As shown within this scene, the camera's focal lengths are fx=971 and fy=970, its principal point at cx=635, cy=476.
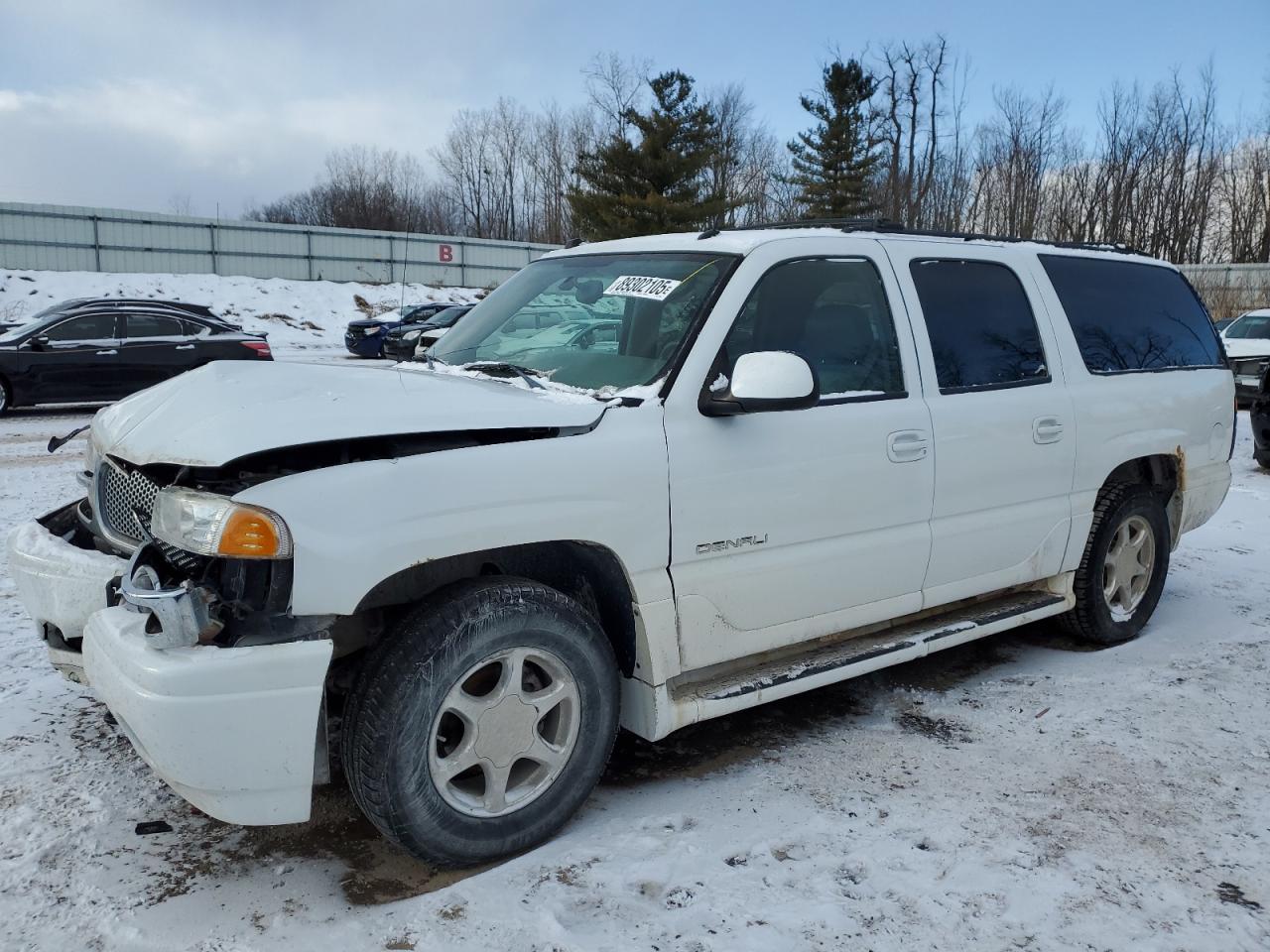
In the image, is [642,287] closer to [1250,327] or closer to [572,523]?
[572,523]

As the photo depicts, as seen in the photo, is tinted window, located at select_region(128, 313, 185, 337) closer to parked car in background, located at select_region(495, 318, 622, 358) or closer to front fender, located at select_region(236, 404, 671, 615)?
parked car in background, located at select_region(495, 318, 622, 358)

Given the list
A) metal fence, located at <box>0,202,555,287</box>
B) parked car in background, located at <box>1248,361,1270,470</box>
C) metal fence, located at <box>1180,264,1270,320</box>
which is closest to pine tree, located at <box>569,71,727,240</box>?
metal fence, located at <box>0,202,555,287</box>

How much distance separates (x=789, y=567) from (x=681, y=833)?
94 centimetres

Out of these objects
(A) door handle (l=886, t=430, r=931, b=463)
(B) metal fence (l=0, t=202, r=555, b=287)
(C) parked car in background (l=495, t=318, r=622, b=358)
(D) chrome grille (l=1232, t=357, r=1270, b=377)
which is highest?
(B) metal fence (l=0, t=202, r=555, b=287)

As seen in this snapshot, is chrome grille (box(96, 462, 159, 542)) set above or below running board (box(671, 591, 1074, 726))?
above

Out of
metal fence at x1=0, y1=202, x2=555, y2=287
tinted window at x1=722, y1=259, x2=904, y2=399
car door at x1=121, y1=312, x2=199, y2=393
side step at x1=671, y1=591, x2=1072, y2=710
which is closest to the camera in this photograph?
side step at x1=671, y1=591, x2=1072, y2=710

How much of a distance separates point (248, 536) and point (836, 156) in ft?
138

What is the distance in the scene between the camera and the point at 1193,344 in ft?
16.8

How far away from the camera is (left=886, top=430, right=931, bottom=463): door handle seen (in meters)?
3.56

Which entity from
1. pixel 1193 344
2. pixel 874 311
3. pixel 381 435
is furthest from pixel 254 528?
pixel 1193 344

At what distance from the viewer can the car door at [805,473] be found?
3098 mm

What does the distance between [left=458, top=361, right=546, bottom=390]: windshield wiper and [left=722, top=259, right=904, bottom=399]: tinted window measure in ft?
2.12

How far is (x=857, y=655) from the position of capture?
11.8 ft

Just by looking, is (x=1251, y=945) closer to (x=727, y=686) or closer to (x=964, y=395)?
(x=727, y=686)
